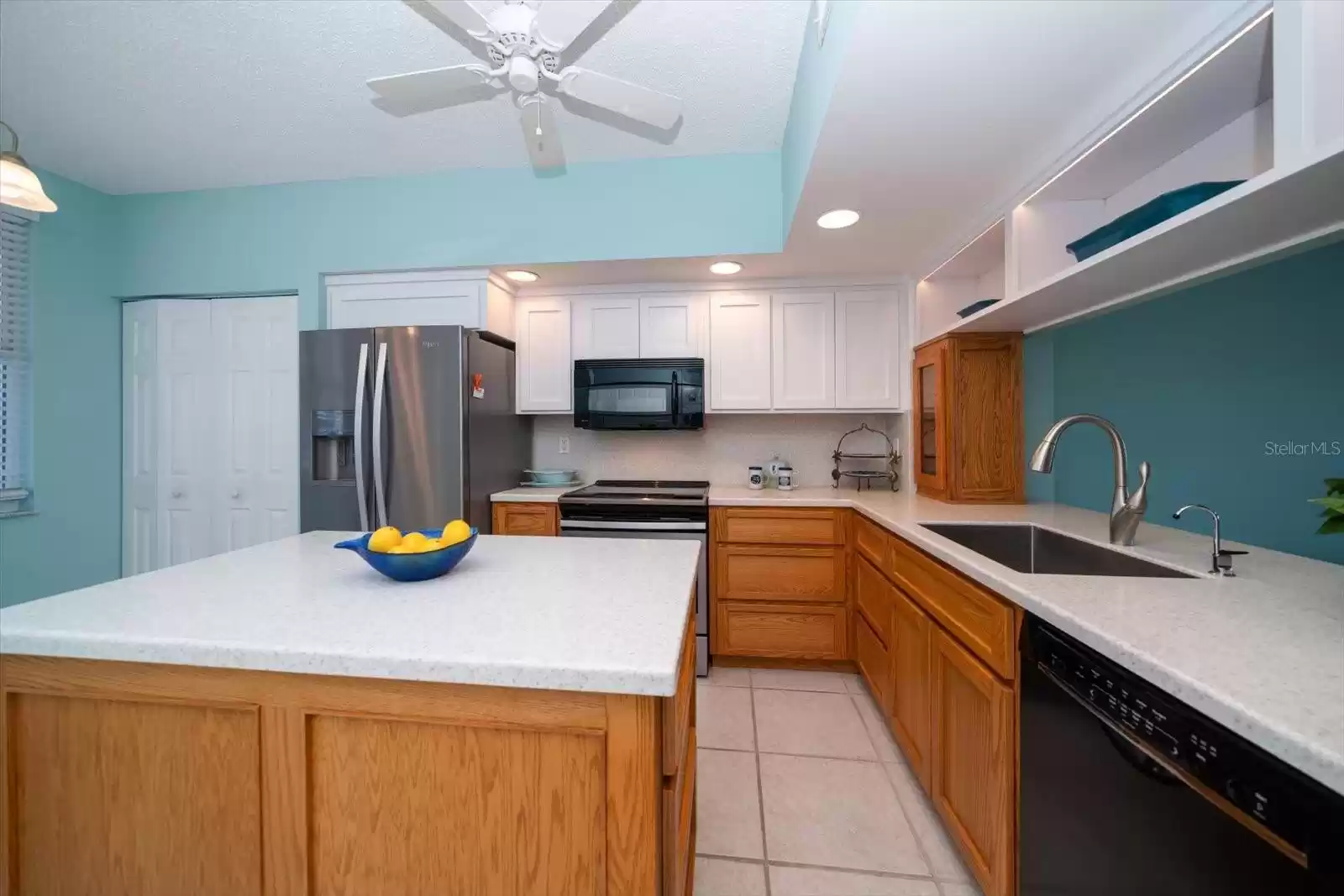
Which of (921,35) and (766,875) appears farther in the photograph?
(766,875)

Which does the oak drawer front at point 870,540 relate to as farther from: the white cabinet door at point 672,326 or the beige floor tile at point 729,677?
the white cabinet door at point 672,326

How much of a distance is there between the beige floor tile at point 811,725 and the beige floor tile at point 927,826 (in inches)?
A: 5.0

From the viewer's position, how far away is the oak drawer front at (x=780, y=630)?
2498 mm

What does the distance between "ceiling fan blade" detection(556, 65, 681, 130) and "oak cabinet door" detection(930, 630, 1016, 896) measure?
1.87 m

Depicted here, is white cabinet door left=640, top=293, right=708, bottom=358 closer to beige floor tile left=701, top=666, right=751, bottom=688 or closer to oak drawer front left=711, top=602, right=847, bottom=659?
oak drawer front left=711, top=602, right=847, bottom=659

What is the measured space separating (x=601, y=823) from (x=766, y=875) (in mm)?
990

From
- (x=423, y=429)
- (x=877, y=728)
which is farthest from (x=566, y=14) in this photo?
(x=877, y=728)

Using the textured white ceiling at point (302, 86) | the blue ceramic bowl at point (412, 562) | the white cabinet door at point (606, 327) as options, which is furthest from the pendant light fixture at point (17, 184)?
the white cabinet door at point (606, 327)

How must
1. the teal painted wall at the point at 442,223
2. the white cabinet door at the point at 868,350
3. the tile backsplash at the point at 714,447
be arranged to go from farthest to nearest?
the tile backsplash at the point at 714,447, the white cabinet door at the point at 868,350, the teal painted wall at the point at 442,223

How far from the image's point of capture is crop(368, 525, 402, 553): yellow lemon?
41.3 inches

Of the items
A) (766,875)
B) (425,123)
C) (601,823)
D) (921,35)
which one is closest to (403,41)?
(425,123)

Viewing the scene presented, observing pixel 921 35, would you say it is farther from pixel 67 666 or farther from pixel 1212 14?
pixel 67 666

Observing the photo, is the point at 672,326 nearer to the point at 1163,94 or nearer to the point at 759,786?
the point at 1163,94

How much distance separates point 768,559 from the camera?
254cm
